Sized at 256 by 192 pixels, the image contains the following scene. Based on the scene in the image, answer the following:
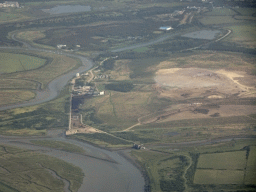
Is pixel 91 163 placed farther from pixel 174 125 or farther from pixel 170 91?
pixel 170 91

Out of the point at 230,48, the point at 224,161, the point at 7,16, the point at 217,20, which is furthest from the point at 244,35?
the point at 7,16

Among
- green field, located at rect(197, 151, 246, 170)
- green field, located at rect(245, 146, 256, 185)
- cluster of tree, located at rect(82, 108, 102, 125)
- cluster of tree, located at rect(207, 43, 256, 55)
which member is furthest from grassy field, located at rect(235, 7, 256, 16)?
green field, located at rect(197, 151, 246, 170)

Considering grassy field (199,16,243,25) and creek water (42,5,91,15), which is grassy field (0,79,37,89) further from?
creek water (42,5,91,15)

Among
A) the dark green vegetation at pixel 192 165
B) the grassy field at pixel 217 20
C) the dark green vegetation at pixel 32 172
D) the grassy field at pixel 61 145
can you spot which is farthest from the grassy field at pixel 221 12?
the dark green vegetation at pixel 32 172

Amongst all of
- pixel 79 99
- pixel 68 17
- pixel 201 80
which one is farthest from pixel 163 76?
pixel 68 17

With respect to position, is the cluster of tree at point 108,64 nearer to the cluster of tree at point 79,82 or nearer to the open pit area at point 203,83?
the cluster of tree at point 79,82

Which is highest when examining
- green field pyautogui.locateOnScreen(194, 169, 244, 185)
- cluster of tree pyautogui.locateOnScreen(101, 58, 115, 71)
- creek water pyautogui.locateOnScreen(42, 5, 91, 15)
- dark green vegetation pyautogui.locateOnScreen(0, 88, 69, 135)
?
creek water pyautogui.locateOnScreen(42, 5, 91, 15)
